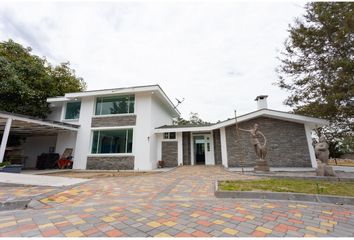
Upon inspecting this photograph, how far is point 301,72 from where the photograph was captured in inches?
380

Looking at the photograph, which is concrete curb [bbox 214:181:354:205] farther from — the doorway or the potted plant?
the potted plant

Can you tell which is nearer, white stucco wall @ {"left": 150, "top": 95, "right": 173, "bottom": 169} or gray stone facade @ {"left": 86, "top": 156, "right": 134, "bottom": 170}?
gray stone facade @ {"left": 86, "top": 156, "right": 134, "bottom": 170}

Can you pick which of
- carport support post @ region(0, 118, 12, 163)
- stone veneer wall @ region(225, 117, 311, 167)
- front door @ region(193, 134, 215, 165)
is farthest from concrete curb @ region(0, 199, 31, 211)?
front door @ region(193, 134, 215, 165)

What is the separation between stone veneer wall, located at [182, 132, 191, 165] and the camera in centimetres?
1240

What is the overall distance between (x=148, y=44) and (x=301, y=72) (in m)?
9.07

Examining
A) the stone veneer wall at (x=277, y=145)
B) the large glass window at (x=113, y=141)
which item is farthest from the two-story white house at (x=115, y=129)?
the stone veneer wall at (x=277, y=145)

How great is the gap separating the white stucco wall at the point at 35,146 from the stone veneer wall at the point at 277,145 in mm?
14018

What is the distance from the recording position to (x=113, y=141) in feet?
37.3

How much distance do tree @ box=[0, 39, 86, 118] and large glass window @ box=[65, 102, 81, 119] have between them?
201cm

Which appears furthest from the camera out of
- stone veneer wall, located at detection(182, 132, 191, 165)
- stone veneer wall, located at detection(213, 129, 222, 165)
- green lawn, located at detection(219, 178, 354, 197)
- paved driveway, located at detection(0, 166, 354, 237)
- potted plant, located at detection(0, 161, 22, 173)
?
stone veneer wall, located at detection(182, 132, 191, 165)

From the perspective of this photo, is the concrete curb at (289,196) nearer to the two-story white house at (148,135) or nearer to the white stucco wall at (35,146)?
the two-story white house at (148,135)

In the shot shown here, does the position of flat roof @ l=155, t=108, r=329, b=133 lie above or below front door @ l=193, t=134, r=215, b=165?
above

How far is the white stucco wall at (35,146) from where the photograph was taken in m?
13.3

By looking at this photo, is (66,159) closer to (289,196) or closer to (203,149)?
(203,149)
